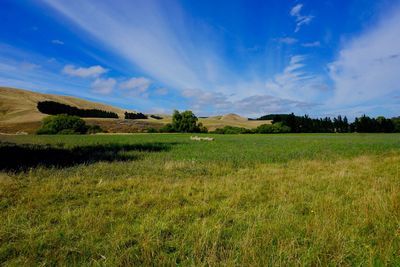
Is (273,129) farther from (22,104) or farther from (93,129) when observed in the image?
(22,104)

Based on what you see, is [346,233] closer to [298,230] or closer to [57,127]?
[298,230]

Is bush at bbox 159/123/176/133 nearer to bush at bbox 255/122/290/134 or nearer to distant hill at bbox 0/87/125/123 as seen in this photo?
bush at bbox 255/122/290/134

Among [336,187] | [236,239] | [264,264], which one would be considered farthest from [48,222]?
[336,187]

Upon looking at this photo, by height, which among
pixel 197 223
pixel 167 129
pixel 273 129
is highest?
pixel 273 129

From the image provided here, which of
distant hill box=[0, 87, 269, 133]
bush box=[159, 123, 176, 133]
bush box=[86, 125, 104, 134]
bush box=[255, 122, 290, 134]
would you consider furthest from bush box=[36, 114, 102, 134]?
bush box=[255, 122, 290, 134]

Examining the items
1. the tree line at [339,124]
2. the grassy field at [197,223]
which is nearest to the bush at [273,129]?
the tree line at [339,124]

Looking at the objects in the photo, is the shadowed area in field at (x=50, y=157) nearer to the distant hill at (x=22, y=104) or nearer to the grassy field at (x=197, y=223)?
the grassy field at (x=197, y=223)

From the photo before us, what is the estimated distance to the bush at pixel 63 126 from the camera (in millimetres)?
82750

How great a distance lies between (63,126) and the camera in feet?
279

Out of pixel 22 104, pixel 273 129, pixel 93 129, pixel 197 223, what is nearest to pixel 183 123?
pixel 93 129

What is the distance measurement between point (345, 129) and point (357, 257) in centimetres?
12397

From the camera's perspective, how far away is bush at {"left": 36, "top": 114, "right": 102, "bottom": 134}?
3258 inches

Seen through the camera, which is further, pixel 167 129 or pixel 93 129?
pixel 167 129

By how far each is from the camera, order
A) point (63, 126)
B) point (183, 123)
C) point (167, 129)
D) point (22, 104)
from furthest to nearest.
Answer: point (22, 104)
point (183, 123)
point (167, 129)
point (63, 126)
